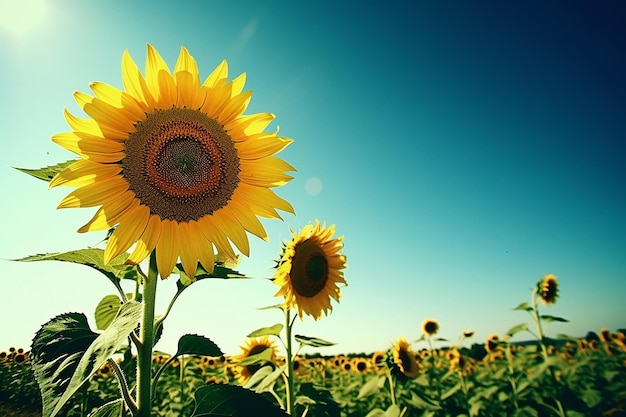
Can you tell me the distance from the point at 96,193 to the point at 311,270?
112 inches

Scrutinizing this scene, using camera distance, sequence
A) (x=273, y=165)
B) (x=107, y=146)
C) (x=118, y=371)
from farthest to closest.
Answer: (x=273, y=165) → (x=107, y=146) → (x=118, y=371)

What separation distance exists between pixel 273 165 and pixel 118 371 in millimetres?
1019

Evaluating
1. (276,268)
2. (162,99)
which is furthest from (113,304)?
(276,268)

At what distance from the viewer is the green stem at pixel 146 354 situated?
1.30m

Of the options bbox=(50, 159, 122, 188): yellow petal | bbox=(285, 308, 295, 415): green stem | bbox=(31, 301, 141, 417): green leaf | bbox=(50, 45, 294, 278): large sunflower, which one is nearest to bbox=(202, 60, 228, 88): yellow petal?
bbox=(50, 45, 294, 278): large sunflower

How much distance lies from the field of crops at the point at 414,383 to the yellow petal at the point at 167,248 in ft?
1.47

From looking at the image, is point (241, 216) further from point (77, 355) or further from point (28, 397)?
point (28, 397)

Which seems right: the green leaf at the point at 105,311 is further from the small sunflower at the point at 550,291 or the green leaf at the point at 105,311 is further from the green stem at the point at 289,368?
the small sunflower at the point at 550,291

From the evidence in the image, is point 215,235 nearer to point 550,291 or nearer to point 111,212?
point 111,212

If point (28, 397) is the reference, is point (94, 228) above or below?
above

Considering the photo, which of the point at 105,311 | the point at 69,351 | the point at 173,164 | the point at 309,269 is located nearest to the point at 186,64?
the point at 173,164

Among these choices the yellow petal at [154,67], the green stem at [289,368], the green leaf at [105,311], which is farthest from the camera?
the green stem at [289,368]

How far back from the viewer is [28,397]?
355 inches

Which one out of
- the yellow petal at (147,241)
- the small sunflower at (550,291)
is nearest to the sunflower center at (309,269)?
the yellow petal at (147,241)
